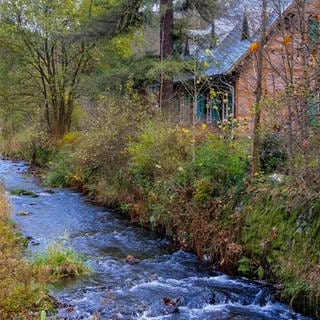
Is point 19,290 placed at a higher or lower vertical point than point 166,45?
lower

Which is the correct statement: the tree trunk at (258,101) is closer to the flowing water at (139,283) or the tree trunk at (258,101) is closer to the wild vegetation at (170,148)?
the wild vegetation at (170,148)

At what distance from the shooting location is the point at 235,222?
838 cm

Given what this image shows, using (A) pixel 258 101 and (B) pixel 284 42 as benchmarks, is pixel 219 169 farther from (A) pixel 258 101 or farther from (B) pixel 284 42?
(B) pixel 284 42

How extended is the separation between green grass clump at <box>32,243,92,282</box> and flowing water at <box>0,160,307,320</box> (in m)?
0.20

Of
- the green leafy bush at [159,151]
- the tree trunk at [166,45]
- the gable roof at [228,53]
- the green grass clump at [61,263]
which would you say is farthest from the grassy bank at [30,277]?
the gable roof at [228,53]

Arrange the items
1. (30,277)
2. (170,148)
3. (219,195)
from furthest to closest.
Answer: (170,148) < (219,195) < (30,277)

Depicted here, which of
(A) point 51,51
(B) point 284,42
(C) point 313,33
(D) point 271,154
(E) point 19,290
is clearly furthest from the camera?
(A) point 51,51

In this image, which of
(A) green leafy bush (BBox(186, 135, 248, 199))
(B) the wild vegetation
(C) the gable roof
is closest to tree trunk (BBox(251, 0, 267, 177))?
(B) the wild vegetation

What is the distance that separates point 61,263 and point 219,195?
11.4 ft

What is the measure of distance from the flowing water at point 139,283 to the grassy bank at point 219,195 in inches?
13.8

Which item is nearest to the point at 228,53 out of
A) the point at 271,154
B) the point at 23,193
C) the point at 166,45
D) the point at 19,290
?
the point at 166,45

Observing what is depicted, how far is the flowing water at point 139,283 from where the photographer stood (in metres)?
6.49

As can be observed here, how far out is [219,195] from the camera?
9305mm

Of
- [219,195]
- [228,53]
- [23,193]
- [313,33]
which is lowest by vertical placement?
[23,193]
